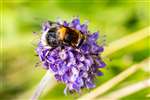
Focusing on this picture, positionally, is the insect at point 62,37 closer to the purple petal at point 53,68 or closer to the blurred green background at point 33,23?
the purple petal at point 53,68

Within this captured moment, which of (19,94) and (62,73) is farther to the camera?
(19,94)

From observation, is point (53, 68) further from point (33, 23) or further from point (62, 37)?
point (33, 23)

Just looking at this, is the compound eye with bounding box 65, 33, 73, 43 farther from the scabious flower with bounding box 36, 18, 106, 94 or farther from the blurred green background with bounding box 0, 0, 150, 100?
the blurred green background with bounding box 0, 0, 150, 100

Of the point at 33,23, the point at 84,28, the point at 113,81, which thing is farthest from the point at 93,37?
the point at 33,23

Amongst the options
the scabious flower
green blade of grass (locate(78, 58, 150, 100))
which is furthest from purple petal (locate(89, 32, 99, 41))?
green blade of grass (locate(78, 58, 150, 100))

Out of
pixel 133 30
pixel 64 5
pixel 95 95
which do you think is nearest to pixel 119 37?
pixel 133 30

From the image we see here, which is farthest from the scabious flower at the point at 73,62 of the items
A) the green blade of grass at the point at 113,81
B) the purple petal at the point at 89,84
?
the green blade of grass at the point at 113,81

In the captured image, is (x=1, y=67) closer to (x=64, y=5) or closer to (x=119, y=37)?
(x=64, y=5)
